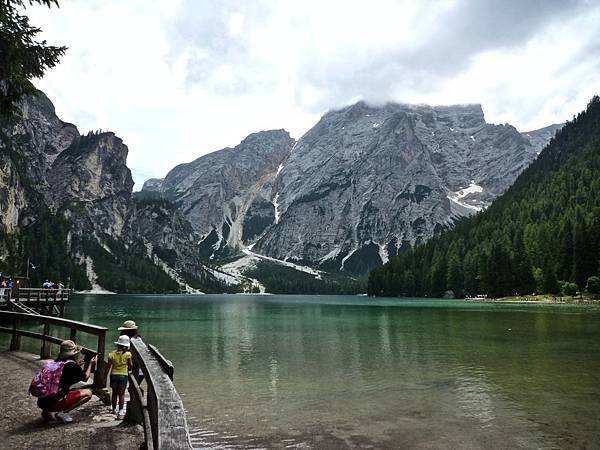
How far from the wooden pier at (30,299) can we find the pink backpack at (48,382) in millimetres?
41388

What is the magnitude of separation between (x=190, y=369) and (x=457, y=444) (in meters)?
17.4

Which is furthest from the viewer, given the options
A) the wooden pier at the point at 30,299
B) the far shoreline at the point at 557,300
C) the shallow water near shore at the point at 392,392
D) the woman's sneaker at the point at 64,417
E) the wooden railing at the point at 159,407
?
the far shoreline at the point at 557,300

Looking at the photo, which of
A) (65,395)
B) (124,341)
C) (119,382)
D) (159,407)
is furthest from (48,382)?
(159,407)

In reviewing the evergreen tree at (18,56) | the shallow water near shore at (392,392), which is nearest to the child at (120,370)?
the shallow water near shore at (392,392)

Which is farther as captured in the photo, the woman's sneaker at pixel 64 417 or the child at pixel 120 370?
the child at pixel 120 370

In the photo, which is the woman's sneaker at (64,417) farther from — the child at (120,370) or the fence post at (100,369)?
the fence post at (100,369)

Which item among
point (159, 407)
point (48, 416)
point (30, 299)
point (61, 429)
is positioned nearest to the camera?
point (159, 407)

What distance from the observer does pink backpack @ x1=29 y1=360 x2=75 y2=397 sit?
11.6 meters

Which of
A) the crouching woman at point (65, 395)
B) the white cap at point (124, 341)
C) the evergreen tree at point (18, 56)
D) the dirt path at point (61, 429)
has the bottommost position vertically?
the dirt path at point (61, 429)

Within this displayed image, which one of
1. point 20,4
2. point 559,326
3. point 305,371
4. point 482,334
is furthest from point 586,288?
point 20,4

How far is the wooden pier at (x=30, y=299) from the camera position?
4847cm

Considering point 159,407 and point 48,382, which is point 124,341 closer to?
point 48,382

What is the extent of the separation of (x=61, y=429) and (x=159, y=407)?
6.10 meters

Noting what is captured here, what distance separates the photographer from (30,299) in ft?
191
